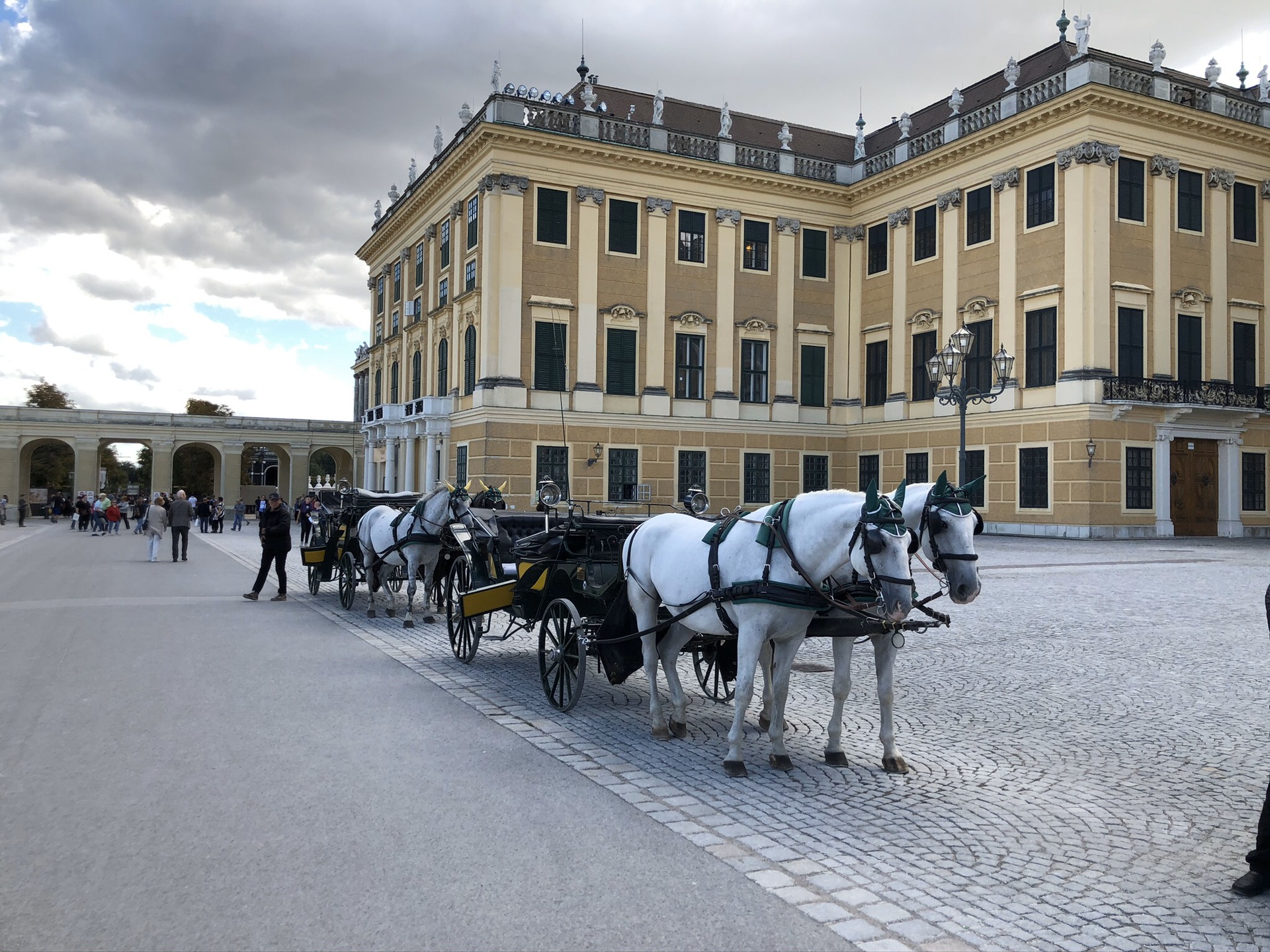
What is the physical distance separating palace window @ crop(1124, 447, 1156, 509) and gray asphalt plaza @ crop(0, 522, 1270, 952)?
73.0 ft

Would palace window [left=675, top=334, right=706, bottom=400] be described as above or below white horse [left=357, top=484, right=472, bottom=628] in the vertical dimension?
above

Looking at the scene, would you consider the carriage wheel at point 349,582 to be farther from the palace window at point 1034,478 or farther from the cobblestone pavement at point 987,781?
the palace window at point 1034,478

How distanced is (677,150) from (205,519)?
2930cm

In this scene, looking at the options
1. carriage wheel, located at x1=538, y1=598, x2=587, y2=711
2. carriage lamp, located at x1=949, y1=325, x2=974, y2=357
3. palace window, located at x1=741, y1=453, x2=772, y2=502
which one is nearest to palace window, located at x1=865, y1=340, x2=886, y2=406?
palace window, located at x1=741, y1=453, x2=772, y2=502

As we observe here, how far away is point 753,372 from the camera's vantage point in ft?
129

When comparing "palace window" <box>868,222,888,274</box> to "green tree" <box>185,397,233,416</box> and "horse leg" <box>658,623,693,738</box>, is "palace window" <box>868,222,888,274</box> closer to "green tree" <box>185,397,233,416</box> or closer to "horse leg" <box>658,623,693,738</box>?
"horse leg" <box>658,623,693,738</box>

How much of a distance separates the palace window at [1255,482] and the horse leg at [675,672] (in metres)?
32.8

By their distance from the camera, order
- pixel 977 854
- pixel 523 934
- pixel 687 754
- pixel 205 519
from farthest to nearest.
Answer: pixel 205 519 < pixel 687 754 < pixel 977 854 < pixel 523 934

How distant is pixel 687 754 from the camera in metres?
6.65

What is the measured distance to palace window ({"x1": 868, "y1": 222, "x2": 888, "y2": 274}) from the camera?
3934 cm

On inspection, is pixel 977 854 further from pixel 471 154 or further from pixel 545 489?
pixel 471 154

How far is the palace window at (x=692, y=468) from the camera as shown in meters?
37.8

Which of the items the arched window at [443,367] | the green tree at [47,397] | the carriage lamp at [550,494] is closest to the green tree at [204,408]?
the green tree at [47,397]

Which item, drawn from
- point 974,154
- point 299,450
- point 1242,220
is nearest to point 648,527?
point 974,154
